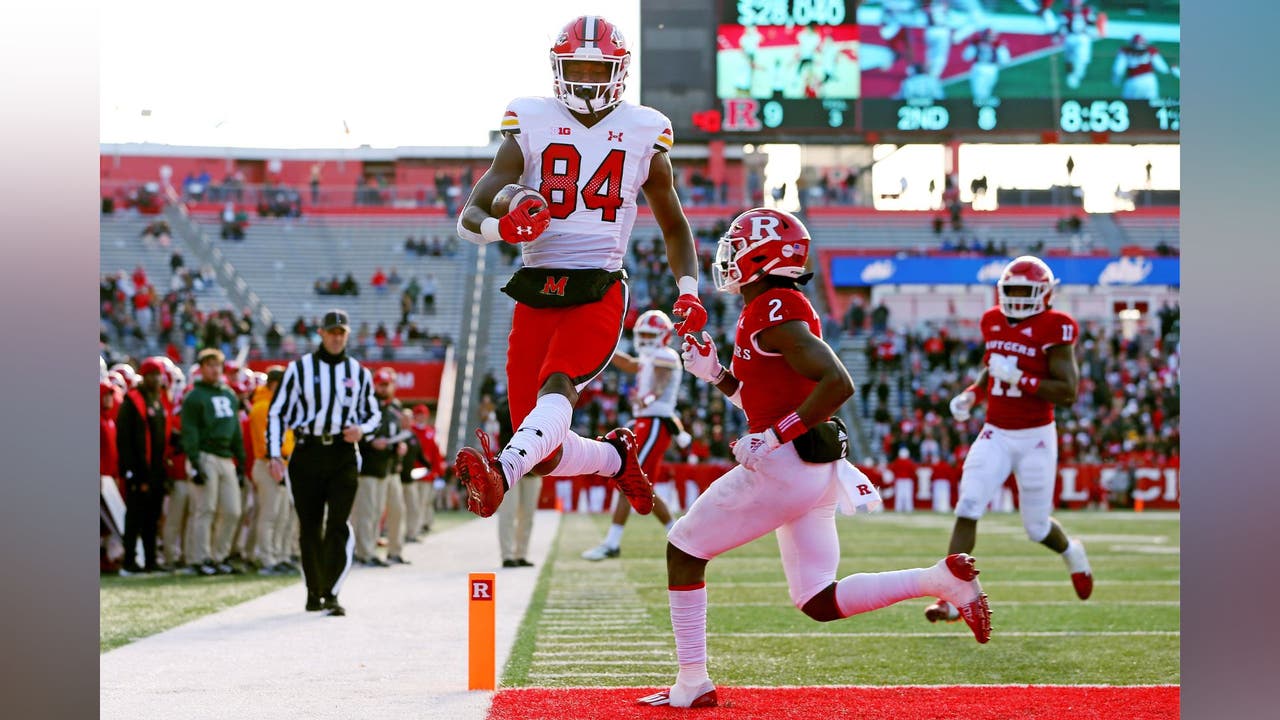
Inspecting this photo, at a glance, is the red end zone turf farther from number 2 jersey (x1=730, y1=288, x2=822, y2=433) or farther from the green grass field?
number 2 jersey (x1=730, y1=288, x2=822, y2=433)

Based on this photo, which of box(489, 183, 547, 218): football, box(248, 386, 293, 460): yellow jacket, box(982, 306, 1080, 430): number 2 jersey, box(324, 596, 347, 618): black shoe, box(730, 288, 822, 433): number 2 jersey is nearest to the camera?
box(489, 183, 547, 218): football

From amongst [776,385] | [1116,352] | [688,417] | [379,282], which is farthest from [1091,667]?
[379,282]

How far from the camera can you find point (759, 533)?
5.65 meters

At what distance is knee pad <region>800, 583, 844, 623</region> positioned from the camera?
5.66 metres

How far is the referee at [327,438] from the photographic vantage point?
957cm

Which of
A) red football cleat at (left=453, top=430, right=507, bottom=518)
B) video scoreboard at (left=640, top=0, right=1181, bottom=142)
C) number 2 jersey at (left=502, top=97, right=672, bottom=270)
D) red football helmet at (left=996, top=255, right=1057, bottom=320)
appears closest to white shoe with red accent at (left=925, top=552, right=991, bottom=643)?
red football cleat at (left=453, top=430, right=507, bottom=518)

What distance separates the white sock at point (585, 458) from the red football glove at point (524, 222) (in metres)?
0.84

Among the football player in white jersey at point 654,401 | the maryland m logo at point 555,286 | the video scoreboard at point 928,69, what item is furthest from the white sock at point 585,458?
the video scoreboard at point 928,69

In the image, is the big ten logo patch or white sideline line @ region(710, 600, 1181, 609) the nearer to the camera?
the big ten logo patch

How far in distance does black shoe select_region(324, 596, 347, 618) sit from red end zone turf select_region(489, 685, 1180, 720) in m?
3.45

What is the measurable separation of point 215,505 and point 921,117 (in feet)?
68.3

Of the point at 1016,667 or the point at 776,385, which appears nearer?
the point at 776,385
